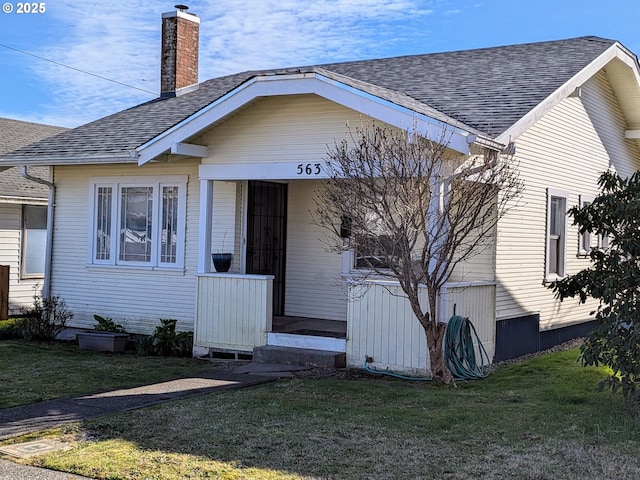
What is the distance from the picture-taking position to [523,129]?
35.9ft

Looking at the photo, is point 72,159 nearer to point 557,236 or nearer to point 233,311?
point 233,311

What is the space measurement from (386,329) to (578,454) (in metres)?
Result: 4.30

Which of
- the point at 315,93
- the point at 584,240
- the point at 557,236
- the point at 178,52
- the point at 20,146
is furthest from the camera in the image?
the point at 20,146

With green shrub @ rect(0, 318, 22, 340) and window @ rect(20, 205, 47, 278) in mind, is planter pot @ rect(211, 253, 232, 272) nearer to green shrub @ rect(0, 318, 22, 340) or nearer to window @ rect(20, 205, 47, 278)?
green shrub @ rect(0, 318, 22, 340)

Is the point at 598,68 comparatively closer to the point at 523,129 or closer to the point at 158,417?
the point at 523,129

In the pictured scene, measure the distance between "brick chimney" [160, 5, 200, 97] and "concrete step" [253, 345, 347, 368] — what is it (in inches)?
317

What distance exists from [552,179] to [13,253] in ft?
38.2

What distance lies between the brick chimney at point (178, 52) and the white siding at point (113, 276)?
148 inches

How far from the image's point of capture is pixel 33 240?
59.2 feet

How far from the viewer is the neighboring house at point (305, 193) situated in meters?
10.9

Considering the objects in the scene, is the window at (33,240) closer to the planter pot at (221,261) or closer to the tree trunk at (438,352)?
the planter pot at (221,261)

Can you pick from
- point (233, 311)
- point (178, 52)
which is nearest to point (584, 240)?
point (233, 311)

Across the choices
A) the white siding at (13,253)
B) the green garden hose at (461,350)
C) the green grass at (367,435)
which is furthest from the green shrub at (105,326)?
the green garden hose at (461,350)

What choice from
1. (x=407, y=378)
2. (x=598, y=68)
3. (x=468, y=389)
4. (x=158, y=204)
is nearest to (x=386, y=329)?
(x=407, y=378)
